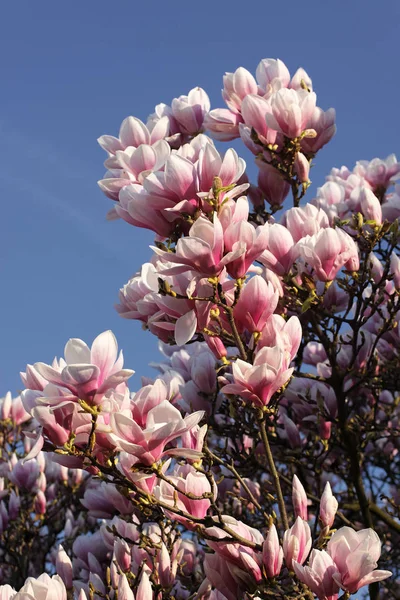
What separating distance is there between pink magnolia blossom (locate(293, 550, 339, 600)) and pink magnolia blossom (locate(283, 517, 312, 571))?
73mm

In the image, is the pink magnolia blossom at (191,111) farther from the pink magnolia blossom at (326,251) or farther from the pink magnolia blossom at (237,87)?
the pink magnolia blossom at (326,251)

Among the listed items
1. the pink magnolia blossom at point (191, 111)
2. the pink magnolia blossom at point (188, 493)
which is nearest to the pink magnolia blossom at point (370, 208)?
the pink magnolia blossom at point (191, 111)

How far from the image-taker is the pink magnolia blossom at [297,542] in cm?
203

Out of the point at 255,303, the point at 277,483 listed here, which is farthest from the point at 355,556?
the point at 255,303

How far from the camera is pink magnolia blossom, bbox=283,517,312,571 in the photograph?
2.03 m

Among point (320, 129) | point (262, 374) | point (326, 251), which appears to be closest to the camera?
point (262, 374)

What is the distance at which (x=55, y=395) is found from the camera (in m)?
2.05

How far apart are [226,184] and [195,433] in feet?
2.85

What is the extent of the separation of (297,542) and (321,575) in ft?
0.39

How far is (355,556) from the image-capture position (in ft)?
6.35

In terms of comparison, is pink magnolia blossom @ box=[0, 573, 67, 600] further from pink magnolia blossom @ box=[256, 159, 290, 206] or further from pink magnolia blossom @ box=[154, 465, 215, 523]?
pink magnolia blossom @ box=[256, 159, 290, 206]

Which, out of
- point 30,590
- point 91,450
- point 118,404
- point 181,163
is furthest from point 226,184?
point 30,590

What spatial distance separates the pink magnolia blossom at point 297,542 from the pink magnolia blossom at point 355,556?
3.2 inches

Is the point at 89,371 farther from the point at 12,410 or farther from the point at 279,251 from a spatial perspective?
the point at 12,410
